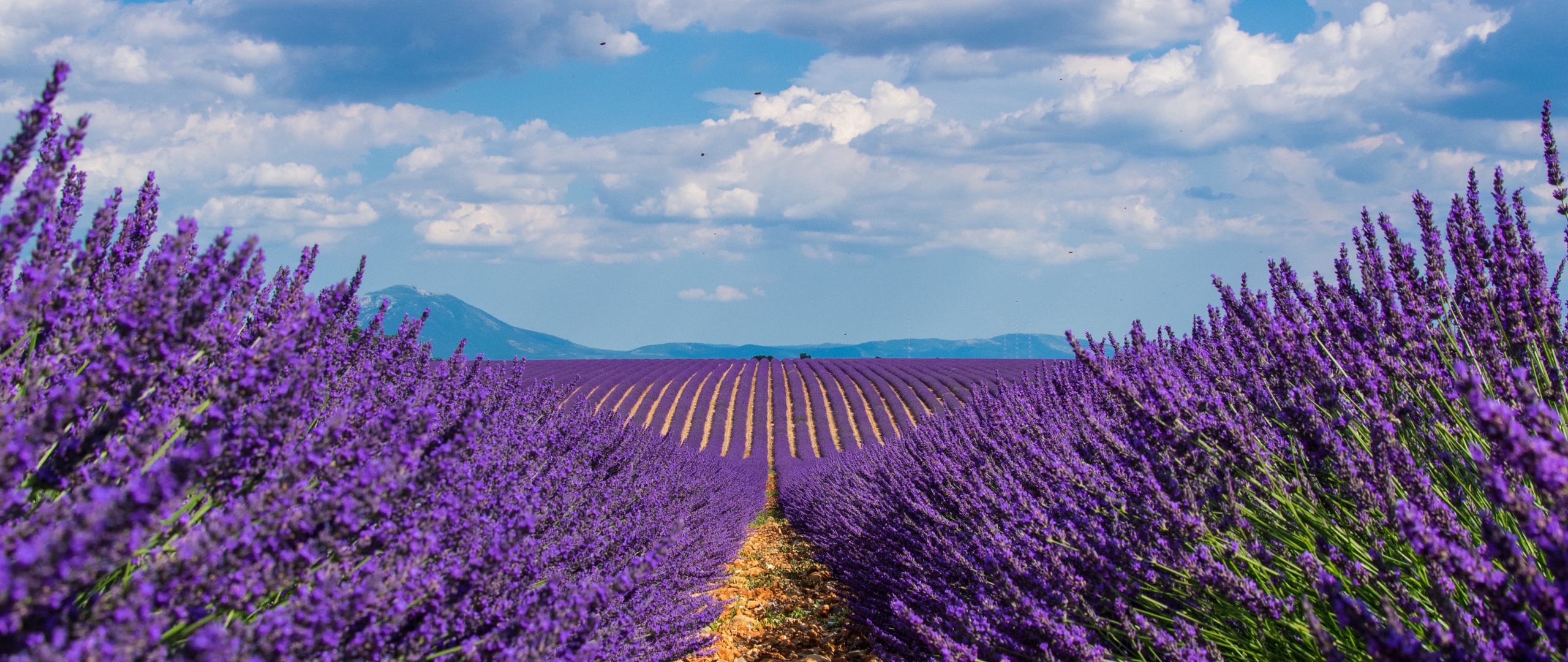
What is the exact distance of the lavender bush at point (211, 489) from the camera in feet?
3.29

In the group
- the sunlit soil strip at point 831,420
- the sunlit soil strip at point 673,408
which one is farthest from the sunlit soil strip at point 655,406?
the sunlit soil strip at point 831,420

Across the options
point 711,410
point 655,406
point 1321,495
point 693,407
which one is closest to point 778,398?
point 711,410

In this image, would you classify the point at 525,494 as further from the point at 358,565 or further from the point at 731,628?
the point at 731,628

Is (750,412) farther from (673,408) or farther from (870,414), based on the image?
(870,414)

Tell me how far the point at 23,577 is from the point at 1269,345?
2738 millimetres

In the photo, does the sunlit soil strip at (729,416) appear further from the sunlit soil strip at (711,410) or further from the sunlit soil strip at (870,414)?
the sunlit soil strip at (870,414)

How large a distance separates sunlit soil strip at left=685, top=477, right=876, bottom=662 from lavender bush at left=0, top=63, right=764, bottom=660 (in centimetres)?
346

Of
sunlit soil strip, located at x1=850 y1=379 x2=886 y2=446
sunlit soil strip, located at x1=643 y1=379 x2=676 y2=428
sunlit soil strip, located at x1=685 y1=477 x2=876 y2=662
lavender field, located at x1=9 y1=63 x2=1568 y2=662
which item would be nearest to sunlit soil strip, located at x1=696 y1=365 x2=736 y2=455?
sunlit soil strip, located at x1=643 y1=379 x2=676 y2=428

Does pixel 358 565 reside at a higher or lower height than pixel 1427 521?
lower

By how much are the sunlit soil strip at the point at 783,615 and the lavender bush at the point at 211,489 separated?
136 inches

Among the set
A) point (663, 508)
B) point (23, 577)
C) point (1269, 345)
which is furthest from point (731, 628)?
point (23, 577)

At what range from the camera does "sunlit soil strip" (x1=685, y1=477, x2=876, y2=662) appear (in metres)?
5.48

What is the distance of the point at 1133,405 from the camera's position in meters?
2.18

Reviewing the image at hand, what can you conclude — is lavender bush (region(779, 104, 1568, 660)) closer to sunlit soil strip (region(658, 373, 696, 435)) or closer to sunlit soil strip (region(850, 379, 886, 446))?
sunlit soil strip (region(850, 379, 886, 446))
